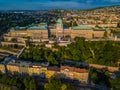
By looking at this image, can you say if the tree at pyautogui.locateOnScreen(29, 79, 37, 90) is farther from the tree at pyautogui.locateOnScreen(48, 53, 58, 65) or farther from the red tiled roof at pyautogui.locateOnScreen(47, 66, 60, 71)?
the tree at pyautogui.locateOnScreen(48, 53, 58, 65)

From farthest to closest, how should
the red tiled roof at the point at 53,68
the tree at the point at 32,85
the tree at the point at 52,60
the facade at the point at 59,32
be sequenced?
the facade at the point at 59,32 → the tree at the point at 52,60 → the red tiled roof at the point at 53,68 → the tree at the point at 32,85

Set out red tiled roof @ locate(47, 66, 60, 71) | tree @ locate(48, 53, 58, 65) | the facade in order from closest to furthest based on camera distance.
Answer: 1. red tiled roof @ locate(47, 66, 60, 71)
2. tree @ locate(48, 53, 58, 65)
3. the facade

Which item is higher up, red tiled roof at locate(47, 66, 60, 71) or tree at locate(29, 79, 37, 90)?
red tiled roof at locate(47, 66, 60, 71)

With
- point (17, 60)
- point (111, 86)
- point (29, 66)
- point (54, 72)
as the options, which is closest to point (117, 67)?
point (111, 86)

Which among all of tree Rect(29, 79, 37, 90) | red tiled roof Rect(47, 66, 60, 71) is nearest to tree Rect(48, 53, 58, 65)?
red tiled roof Rect(47, 66, 60, 71)

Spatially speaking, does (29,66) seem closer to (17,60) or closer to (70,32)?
(17,60)

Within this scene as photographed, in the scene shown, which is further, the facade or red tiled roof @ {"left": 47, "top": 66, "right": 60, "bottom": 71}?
the facade

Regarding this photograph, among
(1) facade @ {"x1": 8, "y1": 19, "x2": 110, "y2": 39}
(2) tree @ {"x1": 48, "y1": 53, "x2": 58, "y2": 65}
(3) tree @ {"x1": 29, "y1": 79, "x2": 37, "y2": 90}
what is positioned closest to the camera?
(3) tree @ {"x1": 29, "y1": 79, "x2": 37, "y2": 90}

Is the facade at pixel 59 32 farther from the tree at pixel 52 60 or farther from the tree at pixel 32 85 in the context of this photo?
the tree at pixel 32 85

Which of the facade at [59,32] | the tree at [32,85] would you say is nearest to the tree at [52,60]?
the tree at [32,85]

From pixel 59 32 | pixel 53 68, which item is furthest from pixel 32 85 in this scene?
pixel 59 32

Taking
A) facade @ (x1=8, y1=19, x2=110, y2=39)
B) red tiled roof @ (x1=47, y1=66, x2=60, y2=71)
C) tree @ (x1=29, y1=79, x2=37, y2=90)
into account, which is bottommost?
tree @ (x1=29, y1=79, x2=37, y2=90)

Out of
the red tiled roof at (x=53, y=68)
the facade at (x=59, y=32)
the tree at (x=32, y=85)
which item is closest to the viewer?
the tree at (x=32, y=85)
